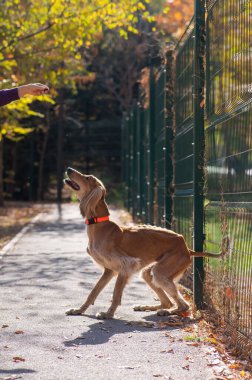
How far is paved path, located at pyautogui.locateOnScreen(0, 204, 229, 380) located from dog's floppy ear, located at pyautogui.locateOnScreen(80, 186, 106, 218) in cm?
97

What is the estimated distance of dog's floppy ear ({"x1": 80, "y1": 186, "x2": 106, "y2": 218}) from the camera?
7.91m

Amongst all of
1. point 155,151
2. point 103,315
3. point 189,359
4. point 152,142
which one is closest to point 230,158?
point 189,359

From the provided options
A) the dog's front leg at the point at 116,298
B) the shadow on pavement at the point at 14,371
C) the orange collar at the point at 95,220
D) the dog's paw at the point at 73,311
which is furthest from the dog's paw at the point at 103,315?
the shadow on pavement at the point at 14,371

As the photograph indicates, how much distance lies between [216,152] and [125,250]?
4.44 feet

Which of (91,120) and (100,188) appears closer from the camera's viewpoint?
(100,188)

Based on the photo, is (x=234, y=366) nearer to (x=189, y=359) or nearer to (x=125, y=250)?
(x=189, y=359)

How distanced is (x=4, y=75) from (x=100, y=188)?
11.6m

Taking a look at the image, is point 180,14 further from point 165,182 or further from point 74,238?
point 165,182

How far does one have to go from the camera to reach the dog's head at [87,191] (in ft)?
26.0

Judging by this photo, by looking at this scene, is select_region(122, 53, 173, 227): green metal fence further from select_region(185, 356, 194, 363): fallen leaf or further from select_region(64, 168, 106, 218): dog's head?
select_region(185, 356, 194, 363): fallen leaf

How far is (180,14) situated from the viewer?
35.7 m

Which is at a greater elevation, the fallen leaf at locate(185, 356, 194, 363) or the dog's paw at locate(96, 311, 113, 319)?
the dog's paw at locate(96, 311, 113, 319)

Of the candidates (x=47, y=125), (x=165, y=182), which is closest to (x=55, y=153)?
(x=47, y=125)

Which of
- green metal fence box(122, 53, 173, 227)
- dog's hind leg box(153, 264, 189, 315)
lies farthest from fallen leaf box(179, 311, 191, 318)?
green metal fence box(122, 53, 173, 227)
